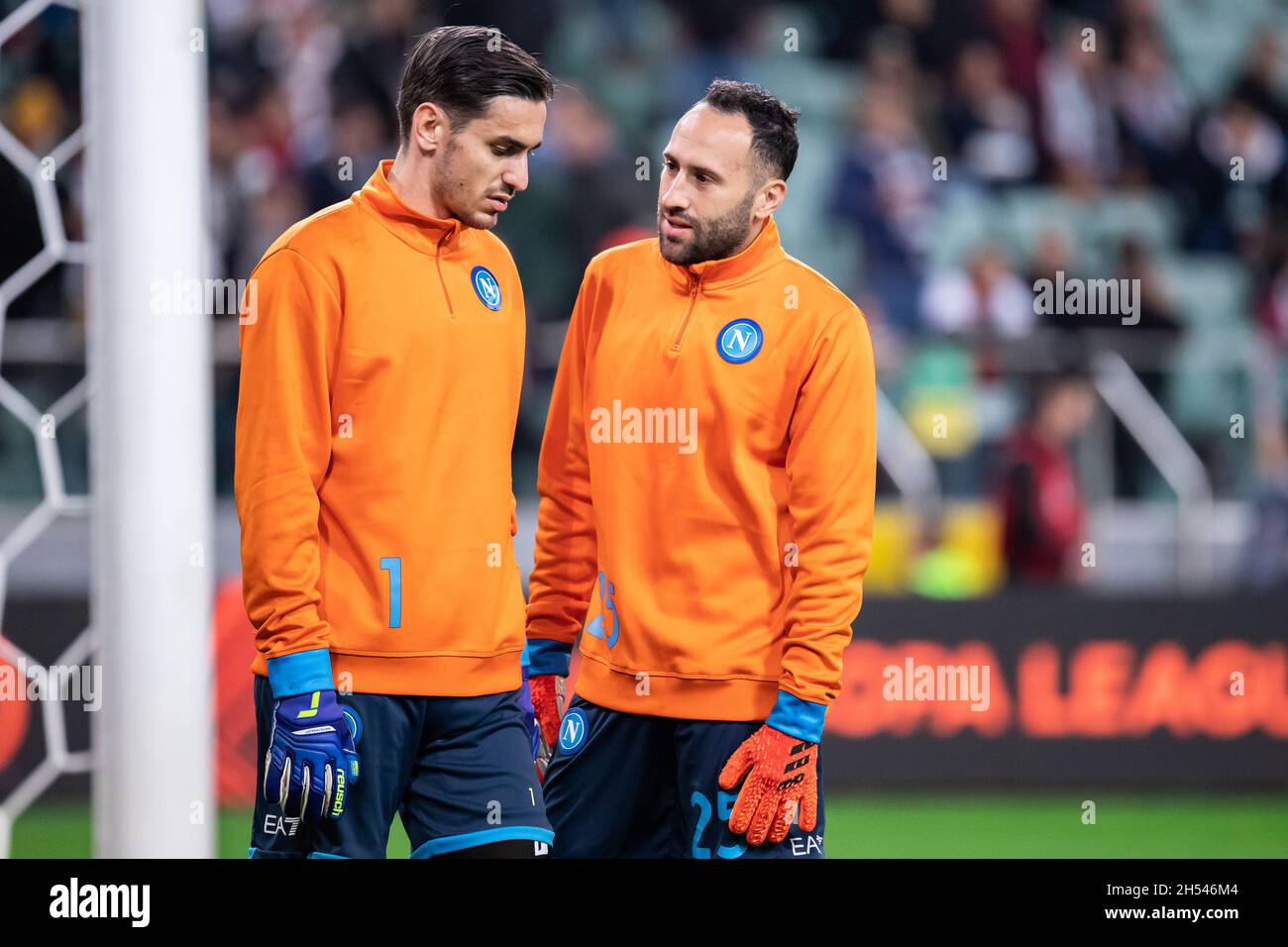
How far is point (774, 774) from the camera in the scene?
3.11 m

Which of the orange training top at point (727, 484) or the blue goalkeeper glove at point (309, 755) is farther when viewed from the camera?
the orange training top at point (727, 484)

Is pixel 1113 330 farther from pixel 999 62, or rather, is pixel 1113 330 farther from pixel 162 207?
pixel 162 207

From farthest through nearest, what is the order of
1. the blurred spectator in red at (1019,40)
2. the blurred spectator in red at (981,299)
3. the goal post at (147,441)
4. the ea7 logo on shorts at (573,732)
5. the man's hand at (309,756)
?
1. the blurred spectator in red at (1019,40)
2. the blurred spectator in red at (981,299)
3. the goal post at (147,441)
4. the ea7 logo on shorts at (573,732)
5. the man's hand at (309,756)

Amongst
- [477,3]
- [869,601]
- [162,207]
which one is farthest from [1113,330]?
[162,207]

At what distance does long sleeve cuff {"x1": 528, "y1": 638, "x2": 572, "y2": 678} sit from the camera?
3.46 m

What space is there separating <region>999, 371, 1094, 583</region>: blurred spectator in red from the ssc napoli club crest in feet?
14.2

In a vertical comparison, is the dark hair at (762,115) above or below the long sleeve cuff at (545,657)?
above

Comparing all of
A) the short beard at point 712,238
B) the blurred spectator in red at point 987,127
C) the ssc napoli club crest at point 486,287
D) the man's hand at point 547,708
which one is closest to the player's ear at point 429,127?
the ssc napoli club crest at point 486,287

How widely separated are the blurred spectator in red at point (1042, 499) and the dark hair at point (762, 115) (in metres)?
4.11

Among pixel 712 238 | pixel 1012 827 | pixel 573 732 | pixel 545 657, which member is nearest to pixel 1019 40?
pixel 1012 827

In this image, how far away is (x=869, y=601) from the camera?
6.84 m

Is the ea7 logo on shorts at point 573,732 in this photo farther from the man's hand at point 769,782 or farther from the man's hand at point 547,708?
the man's hand at point 769,782

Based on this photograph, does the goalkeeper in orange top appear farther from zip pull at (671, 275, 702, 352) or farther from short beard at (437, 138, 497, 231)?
short beard at (437, 138, 497, 231)

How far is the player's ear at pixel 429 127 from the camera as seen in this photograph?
3154 millimetres
